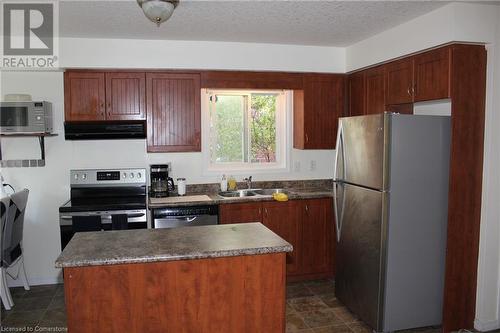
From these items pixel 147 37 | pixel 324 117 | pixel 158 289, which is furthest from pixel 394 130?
pixel 147 37

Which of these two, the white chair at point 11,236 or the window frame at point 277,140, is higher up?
the window frame at point 277,140

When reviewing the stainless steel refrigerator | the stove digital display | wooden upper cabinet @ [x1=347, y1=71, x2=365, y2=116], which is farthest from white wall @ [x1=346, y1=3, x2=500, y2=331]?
the stove digital display

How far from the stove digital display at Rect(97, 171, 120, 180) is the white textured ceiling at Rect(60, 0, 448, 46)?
1.31 m

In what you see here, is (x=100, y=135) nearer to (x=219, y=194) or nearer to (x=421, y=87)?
(x=219, y=194)

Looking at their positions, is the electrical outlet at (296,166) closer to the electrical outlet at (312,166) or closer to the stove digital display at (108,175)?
the electrical outlet at (312,166)

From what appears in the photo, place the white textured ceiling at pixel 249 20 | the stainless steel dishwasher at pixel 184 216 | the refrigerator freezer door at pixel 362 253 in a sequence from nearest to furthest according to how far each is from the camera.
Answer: the white textured ceiling at pixel 249 20, the refrigerator freezer door at pixel 362 253, the stainless steel dishwasher at pixel 184 216

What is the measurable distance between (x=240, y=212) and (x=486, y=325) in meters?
2.19

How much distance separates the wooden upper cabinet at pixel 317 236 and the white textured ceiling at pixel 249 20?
1635mm

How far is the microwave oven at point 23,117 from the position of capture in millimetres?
3590

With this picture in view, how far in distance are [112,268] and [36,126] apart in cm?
220

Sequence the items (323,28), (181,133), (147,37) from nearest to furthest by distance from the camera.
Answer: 1. (323,28)
2. (147,37)
3. (181,133)

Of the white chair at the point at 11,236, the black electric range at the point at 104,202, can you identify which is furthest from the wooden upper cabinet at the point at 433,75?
the white chair at the point at 11,236

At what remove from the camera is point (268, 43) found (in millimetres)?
4141

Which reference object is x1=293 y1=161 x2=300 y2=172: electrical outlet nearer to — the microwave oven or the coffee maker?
the coffee maker
